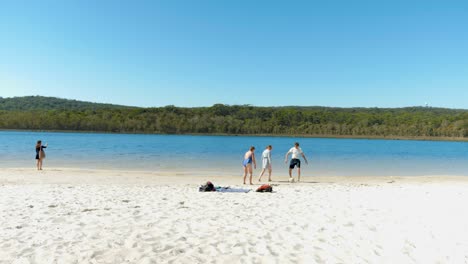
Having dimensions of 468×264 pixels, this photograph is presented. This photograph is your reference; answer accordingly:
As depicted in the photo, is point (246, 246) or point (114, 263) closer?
point (114, 263)

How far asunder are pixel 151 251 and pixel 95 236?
4.05 ft

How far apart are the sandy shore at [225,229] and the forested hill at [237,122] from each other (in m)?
139

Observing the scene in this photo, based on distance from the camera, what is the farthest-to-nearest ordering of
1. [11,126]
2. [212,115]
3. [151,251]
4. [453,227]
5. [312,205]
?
[212,115] → [11,126] → [312,205] → [453,227] → [151,251]

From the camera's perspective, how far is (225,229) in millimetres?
6895

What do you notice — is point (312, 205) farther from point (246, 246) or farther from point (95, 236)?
point (95, 236)

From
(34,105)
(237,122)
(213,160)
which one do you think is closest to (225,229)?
(213,160)

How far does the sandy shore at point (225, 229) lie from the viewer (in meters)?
5.49

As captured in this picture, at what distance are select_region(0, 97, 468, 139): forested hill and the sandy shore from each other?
13933 cm

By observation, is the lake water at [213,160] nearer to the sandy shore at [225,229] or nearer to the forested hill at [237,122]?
the sandy shore at [225,229]

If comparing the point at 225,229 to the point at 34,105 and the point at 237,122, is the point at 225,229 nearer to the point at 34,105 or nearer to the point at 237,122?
A: the point at 237,122

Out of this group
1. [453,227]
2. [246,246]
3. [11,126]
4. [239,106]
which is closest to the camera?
[246,246]

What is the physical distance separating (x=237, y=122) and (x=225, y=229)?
156 m

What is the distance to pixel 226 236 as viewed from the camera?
6426mm

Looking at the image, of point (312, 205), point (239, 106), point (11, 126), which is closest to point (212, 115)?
point (239, 106)
